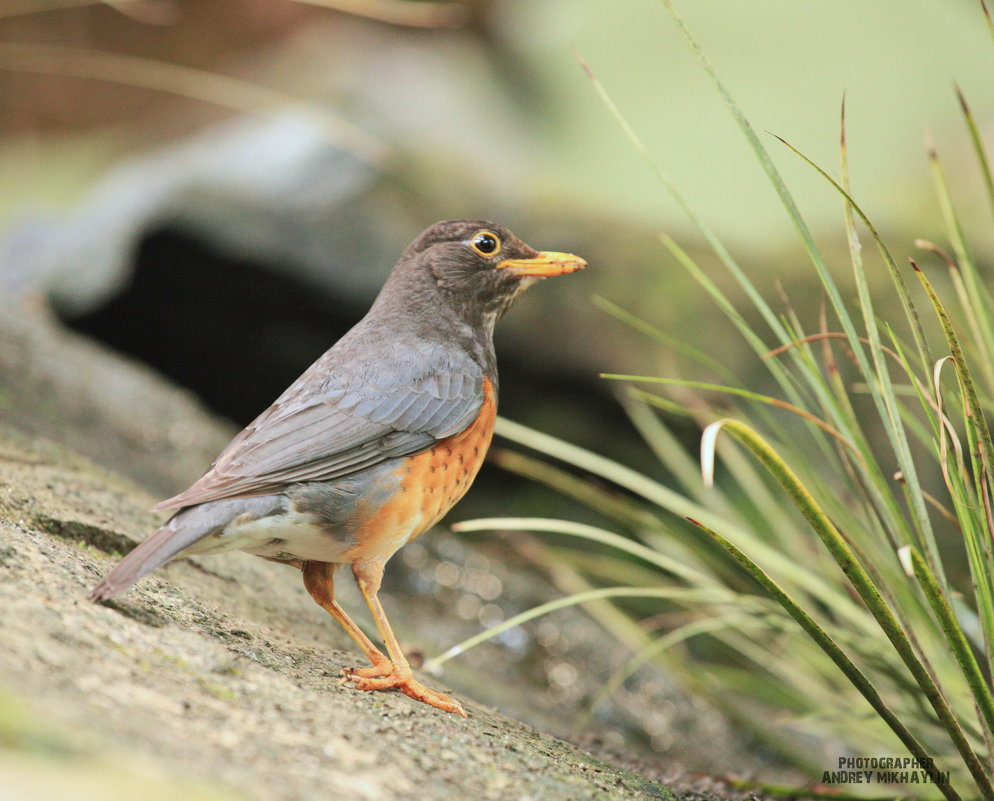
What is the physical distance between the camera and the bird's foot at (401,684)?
2.99 meters

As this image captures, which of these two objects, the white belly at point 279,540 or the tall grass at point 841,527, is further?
the white belly at point 279,540

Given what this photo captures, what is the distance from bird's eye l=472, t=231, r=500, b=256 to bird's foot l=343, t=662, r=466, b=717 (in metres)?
1.85

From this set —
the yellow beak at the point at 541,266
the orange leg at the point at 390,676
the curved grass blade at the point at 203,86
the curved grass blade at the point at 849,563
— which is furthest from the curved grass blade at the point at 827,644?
the curved grass blade at the point at 203,86

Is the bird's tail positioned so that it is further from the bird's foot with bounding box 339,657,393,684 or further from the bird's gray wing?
the bird's foot with bounding box 339,657,393,684

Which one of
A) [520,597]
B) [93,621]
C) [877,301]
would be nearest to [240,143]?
[520,597]

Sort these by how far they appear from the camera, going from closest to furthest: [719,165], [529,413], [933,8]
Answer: [529,413], [719,165], [933,8]

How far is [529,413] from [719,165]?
17.4 ft

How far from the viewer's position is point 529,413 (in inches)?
262

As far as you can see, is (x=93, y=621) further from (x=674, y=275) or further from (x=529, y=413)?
(x=674, y=275)

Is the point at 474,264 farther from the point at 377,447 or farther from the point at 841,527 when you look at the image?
the point at 841,527

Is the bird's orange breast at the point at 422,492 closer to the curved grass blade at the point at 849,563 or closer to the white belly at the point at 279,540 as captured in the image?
the white belly at the point at 279,540

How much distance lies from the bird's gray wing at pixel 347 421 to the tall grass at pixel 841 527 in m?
0.41

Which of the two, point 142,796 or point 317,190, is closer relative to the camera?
point 142,796

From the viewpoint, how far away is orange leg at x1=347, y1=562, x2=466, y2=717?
3.02 m
